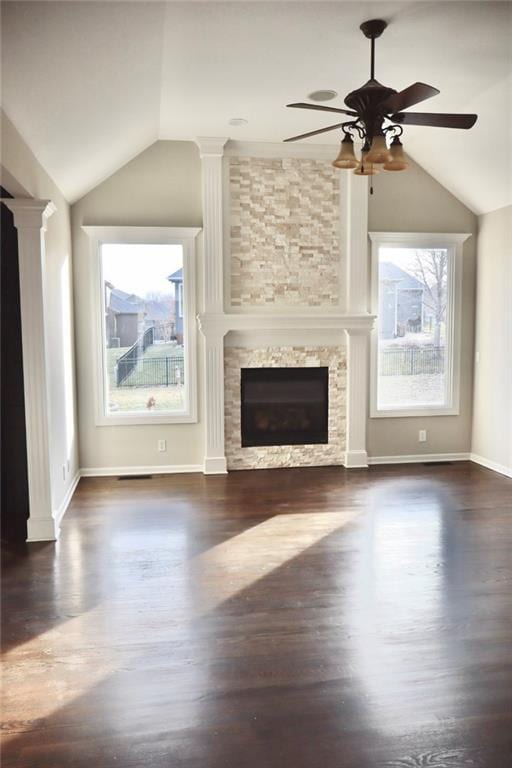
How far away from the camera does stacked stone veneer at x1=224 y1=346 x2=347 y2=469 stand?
593 centimetres

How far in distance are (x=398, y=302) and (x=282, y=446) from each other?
79.4 inches

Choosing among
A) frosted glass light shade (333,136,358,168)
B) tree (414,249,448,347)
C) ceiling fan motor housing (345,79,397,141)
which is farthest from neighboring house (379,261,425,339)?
ceiling fan motor housing (345,79,397,141)

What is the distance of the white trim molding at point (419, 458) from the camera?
6.25 m

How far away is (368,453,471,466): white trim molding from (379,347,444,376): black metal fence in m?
0.92

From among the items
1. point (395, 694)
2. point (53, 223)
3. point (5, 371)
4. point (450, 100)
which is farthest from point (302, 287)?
point (395, 694)

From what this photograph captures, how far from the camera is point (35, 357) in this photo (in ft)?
13.0

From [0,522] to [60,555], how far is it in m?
0.87

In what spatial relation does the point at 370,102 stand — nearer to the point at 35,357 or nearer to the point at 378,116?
the point at 378,116

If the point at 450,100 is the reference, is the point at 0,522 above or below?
below

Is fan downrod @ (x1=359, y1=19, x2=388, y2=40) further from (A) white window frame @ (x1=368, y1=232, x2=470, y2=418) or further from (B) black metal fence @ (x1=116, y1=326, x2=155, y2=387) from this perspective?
(B) black metal fence @ (x1=116, y1=326, x2=155, y2=387)

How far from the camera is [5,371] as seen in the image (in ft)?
14.4

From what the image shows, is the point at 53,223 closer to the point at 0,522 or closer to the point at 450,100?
the point at 0,522

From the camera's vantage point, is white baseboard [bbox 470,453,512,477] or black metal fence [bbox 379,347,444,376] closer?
white baseboard [bbox 470,453,512,477]

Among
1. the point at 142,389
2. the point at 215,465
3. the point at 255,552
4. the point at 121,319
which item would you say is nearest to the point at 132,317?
the point at 121,319
